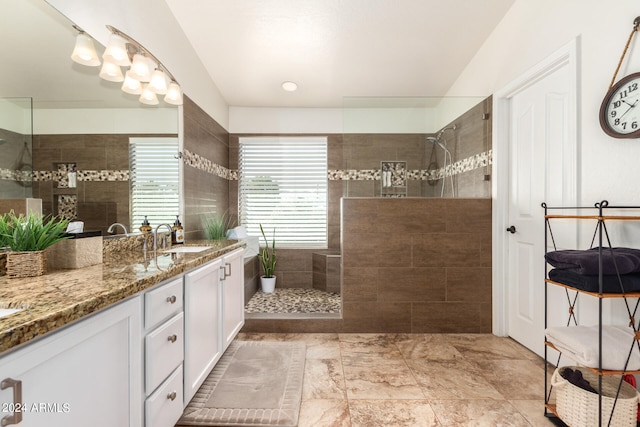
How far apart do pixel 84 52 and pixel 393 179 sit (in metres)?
2.39

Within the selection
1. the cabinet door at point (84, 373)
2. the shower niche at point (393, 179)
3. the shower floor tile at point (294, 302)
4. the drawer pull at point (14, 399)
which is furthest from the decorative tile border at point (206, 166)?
the drawer pull at point (14, 399)

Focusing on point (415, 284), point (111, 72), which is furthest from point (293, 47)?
point (415, 284)

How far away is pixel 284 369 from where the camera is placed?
2215 millimetres

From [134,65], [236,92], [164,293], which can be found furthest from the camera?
[236,92]

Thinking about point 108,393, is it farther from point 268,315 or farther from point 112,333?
point 268,315

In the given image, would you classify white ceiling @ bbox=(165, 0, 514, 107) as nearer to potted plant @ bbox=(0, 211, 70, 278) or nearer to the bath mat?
potted plant @ bbox=(0, 211, 70, 278)

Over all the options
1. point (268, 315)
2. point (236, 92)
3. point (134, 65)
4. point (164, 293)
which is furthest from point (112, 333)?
point (236, 92)

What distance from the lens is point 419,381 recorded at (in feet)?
6.76

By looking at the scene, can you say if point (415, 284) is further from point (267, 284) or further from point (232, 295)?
point (267, 284)

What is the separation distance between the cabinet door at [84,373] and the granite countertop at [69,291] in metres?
0.05

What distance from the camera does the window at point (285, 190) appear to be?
14.5 feet

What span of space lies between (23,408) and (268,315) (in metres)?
2.39

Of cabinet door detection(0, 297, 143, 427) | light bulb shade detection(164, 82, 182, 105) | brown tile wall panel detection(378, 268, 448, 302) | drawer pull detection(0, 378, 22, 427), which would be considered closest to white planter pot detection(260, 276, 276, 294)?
brown tile wall panel detection(378, 268, 448, 302)

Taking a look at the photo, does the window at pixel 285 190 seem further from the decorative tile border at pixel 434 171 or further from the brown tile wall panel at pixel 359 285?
the brown tile wall panel at pixel 359 285
